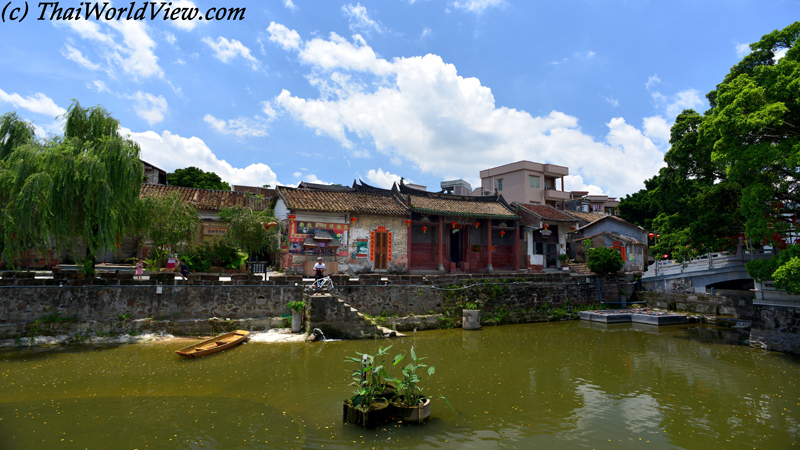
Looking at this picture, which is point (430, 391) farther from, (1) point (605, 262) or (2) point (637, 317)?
(1) point (605, 262)

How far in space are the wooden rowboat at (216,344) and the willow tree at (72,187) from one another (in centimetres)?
422

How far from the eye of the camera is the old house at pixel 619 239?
27344 mm

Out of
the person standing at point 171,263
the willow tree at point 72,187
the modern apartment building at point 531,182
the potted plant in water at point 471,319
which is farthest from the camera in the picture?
the modern apartment building at point 531,182

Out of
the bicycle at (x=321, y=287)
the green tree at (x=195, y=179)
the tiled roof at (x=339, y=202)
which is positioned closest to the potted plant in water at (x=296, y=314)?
the bicycle at (x=321, y=287)

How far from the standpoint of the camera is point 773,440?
21.4ft

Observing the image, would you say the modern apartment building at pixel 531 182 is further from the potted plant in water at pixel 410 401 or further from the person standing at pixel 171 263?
the potted plant in water at pixel 410 401

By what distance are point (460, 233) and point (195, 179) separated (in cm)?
2399

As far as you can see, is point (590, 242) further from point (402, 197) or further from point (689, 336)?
point (402, 197)

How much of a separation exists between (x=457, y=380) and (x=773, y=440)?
216 inches

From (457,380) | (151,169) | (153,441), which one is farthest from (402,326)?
(151,169)

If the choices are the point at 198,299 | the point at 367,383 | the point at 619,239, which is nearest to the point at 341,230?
the point at 198,299

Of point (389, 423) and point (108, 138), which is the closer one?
point (389, 423)

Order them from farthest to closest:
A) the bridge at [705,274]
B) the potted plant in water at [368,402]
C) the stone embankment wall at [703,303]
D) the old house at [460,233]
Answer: the old house at [460,233] → the stone embankment wall at [703,303] → the bridge at [705,274] → the potted plant in water at [368,402]

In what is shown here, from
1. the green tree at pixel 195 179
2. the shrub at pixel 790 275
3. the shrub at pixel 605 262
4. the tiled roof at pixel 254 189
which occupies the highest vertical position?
the green tree at pixel 195 179
